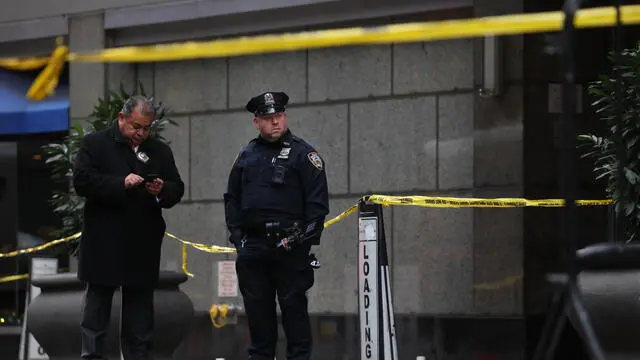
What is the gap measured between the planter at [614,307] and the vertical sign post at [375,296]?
1.78 meters

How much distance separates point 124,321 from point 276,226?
1343mm

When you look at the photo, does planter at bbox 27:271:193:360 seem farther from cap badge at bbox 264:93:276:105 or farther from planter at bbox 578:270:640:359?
planter at bbox 578:270:640:359

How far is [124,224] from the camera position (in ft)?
30.8

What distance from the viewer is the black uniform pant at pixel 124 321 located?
920 cm

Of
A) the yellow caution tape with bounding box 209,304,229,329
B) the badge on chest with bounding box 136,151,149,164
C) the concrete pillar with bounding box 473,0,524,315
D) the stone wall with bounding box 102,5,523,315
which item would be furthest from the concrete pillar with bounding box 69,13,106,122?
the badge on chest with bounding box 136,151,149,164

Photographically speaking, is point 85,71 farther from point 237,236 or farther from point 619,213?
point 619,213

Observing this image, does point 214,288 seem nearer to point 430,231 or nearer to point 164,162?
point 430,231

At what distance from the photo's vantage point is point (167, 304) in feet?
38.1

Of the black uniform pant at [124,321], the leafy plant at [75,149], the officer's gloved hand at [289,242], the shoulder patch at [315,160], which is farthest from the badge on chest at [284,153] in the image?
the leafy plant at [75,149]

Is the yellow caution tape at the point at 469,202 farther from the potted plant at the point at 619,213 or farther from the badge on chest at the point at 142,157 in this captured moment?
the badge on chest at the point at 142,157

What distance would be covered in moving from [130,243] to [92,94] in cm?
647

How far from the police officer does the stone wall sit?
12.6 feet

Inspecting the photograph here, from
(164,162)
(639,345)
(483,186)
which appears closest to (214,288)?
(483,186)

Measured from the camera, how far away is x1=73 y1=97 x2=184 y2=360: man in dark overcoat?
9242 millimetres
